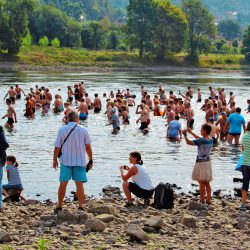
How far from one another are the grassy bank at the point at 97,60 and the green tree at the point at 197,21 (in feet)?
17.2

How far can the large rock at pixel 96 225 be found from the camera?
1076cm

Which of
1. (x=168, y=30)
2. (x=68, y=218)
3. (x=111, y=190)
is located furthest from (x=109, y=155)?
(x=168, y=30)

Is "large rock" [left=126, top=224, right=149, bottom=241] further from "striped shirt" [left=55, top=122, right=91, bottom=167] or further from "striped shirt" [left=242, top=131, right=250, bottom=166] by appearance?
"striped shirt" [left=242, top=131, right=250, bottom=166]

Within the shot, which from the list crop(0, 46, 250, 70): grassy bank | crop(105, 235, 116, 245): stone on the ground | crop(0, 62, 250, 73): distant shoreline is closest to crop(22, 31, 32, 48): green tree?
crop(0, 46, 250, 70): grassy bank

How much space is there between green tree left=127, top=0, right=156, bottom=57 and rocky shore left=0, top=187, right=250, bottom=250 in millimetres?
117706

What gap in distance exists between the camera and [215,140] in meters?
25.0

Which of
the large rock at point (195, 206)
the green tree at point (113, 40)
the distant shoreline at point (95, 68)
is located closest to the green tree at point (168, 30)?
the distant shoreline at point (95, 68)

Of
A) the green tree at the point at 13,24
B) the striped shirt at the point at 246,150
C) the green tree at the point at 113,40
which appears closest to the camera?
the striped shirt at the point at 246,150

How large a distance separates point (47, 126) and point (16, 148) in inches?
271

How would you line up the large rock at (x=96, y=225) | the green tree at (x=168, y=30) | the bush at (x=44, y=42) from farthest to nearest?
the green tree at (x=168, y=30), the bush at (x=44, y=42), the large rock at (x=96, y=225)

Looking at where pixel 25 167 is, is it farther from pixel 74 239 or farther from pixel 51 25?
pixel 51 25

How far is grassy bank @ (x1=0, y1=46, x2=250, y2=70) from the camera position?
350 ft

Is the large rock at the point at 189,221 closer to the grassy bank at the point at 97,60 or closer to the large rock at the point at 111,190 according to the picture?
the large rock at the point at 111,190

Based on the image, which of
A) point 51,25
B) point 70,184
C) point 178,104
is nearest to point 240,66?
point 51,25
